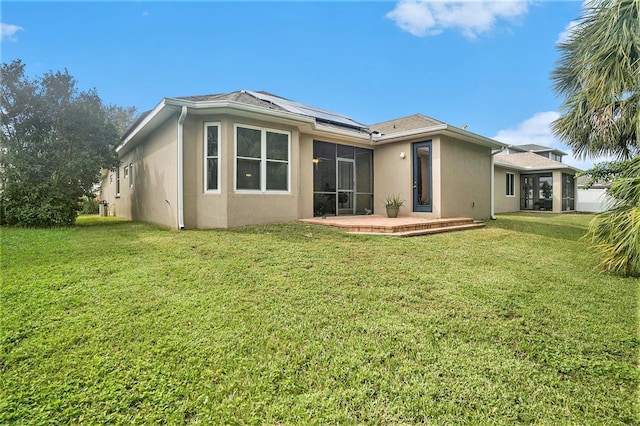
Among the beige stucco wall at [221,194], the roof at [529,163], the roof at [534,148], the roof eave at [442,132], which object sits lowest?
the beige stucco wall at [221,194]

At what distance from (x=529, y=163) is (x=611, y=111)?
16.6 m

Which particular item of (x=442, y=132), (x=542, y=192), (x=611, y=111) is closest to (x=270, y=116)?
(x=442, y=132)

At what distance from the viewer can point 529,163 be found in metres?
20.6

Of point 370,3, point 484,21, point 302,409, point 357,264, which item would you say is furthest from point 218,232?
point 484,21

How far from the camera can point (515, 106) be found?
1705 cm

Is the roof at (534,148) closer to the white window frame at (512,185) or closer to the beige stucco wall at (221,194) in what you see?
the white window frame at (512,185)

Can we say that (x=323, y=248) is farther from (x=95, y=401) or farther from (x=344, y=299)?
(x=95, y=401)

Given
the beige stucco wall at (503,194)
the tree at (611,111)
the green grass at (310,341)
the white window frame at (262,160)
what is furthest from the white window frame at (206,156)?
the beige stucco wall at (503,194)

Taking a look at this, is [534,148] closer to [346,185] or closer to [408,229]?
[346,185]

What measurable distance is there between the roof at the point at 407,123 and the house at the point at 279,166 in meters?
3.27

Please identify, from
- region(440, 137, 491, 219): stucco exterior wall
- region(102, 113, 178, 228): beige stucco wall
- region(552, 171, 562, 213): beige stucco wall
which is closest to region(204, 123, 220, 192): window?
region(102, 113, 178, 228): beige stucco wall

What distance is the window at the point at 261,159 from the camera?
26.1 ft

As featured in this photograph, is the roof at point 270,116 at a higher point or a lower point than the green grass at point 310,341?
higher

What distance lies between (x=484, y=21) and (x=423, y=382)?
10.5m
